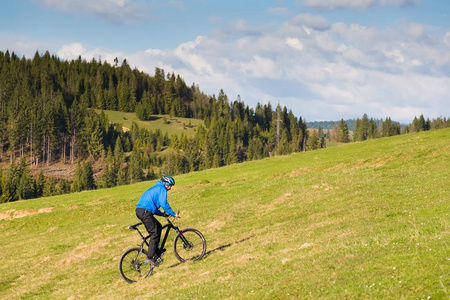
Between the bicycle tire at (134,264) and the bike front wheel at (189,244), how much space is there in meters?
1.34

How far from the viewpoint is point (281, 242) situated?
16.6m

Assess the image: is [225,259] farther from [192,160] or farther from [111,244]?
[192,160]

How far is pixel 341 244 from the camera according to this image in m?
13.8

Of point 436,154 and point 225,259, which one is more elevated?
point 436,154

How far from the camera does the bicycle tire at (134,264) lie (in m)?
15.2

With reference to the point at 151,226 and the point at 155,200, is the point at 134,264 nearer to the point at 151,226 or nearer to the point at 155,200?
the point at 151,226

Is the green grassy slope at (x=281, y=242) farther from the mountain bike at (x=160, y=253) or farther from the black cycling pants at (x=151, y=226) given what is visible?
the black cycling pants at (x=151, y=226)

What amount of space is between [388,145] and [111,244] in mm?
39798

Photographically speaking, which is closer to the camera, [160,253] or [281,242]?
[160,253]

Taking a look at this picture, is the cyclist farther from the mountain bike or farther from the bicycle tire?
the bicycle tire

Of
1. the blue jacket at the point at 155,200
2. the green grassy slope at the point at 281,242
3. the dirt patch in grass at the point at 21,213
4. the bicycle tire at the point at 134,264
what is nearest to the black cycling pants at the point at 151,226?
the blue jacket at the point at 155,200

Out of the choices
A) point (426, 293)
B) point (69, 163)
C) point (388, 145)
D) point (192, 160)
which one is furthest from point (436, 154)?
point (69, 163)

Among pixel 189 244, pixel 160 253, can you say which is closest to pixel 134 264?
pixel 160 253

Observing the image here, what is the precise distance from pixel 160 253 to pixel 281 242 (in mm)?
5024
